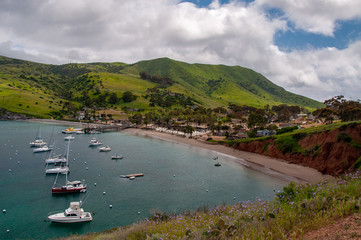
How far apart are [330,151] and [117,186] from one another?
5474 cm

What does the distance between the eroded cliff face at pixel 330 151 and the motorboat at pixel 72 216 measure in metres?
55.3

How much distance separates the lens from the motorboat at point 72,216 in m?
37.3

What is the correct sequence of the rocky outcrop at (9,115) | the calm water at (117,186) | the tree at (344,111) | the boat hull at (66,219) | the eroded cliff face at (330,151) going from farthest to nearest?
the rocky outcrop at (9,115), the tree at (344,111), the eroded cliff face at (330,151), the calm water at (117,186), the boat hull at (66,219)

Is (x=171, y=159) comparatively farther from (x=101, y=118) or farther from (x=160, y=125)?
(x=101, y=118)

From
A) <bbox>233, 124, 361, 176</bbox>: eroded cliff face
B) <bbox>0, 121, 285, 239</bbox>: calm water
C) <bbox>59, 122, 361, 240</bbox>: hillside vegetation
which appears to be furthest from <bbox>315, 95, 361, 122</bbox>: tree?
<bbox>59, 122, 361, 240</bbox>: hillside vegetation

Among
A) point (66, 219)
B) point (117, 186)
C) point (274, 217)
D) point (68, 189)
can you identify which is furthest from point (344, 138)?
point (68, 189)

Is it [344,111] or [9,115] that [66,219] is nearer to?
[344,111]

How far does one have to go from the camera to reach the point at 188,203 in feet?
148

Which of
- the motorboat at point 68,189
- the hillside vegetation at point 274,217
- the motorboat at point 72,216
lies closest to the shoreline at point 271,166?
the hillside vegetation at point 274,217

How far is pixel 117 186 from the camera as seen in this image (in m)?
53.2

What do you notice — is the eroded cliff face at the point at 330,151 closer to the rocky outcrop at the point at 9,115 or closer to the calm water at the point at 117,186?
the calm water at the point at 117,186

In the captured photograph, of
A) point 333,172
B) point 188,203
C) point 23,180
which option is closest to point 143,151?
point 23,180

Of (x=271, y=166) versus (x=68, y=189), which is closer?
(x=68, y=189)

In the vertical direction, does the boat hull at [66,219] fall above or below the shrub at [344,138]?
below
